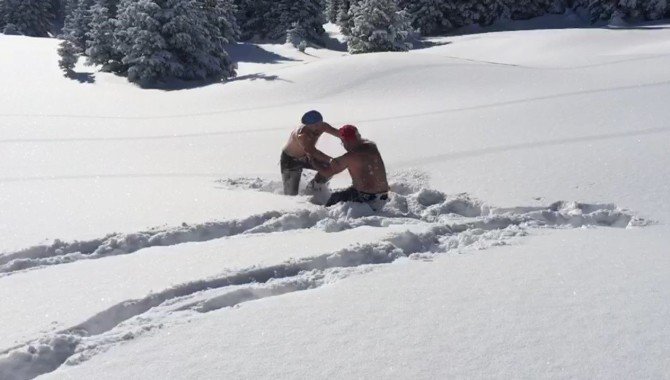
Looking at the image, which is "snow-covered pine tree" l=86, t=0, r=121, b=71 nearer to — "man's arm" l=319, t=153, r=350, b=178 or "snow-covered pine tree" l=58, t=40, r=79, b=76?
"snow-covered pine tree" l=58, t=40, r=79, b=76

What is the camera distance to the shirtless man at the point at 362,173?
5.40 metres

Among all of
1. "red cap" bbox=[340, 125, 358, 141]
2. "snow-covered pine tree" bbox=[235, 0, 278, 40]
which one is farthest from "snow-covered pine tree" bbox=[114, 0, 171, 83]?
"snow-covered pine tree" bbox=[235, 0, 278, 40]

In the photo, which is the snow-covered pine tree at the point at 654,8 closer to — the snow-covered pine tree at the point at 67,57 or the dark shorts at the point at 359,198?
the snow-covered pine tree at the point at 67,57

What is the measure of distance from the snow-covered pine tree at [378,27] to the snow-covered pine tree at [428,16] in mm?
6942

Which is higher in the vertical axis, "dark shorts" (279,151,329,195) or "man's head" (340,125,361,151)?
"man's head" (340,125,361,151)

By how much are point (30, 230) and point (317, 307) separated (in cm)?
279

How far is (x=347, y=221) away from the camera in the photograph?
16.5 ft

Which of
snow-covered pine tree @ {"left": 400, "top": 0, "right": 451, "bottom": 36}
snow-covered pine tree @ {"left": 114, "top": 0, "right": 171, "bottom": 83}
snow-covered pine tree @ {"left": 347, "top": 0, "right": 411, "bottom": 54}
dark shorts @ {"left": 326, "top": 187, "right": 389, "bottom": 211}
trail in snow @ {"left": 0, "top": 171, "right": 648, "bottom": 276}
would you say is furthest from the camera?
snow-covered pine tree @ {"left": 400, "top": 0, "right": 451, "bottom": 36}

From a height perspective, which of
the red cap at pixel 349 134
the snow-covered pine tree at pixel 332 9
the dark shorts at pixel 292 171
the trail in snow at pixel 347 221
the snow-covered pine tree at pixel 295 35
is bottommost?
the trail in snow at pixel 347 221

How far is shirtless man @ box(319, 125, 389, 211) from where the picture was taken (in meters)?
5.40

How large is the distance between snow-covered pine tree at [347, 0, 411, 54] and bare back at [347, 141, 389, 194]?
20705mm

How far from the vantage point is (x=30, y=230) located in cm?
488

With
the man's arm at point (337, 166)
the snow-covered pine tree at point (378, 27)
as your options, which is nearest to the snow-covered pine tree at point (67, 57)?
the snow-covered pine tree at point (378, 27)

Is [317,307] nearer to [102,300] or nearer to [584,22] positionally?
[102,300]
